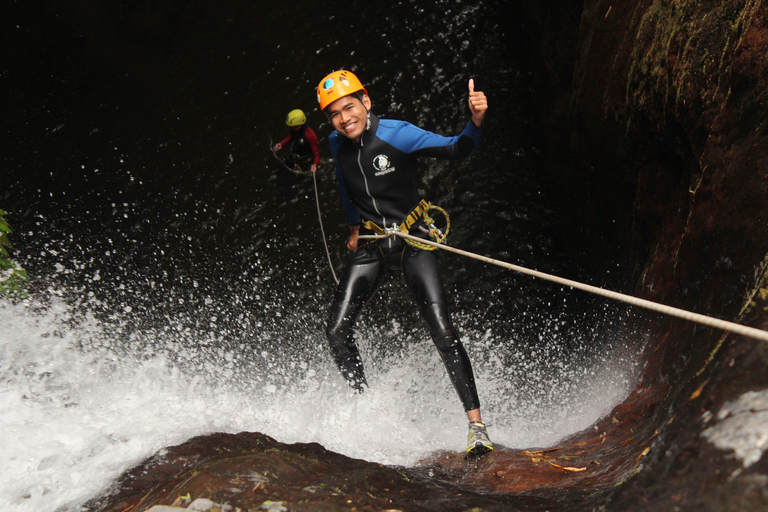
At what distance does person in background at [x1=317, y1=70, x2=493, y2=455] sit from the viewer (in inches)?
139

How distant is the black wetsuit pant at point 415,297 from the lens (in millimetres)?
3615

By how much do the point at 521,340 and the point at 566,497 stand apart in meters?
3.91

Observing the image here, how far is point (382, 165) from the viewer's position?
3697mm

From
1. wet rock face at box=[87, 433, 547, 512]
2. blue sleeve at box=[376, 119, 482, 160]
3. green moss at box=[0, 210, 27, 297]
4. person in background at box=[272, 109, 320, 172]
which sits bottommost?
wet rock face at box=[87, 433, 547, 512]

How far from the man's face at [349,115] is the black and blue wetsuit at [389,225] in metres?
0.09

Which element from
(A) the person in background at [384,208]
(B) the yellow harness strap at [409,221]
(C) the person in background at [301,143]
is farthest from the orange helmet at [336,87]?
(C) the person in background at [301,143]

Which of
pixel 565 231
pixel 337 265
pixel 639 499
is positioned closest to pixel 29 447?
pixel 639 499

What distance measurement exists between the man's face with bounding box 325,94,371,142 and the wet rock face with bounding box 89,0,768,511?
1.99 m

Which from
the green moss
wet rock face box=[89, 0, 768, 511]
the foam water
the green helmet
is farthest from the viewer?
the green helmet

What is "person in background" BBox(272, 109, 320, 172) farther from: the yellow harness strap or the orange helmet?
the orange helmet

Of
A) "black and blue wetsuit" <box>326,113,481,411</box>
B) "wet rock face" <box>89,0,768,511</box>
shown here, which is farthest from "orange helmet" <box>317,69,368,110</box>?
"wet rock face" <box>89,0,768,511</box>

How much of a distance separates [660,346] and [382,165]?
223 cm

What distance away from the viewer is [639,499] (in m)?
1.70

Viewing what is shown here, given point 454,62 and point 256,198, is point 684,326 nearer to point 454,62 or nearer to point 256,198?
point 256,198
